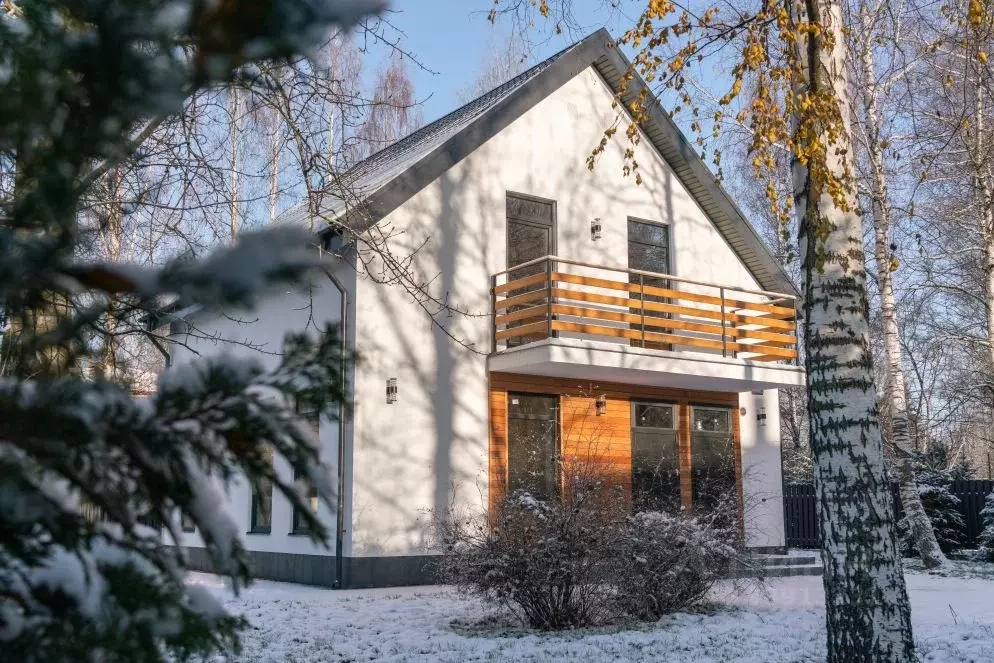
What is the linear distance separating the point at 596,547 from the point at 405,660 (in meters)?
1.95

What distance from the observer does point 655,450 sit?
14250 mm

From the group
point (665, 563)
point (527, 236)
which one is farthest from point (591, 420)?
point (665, 563)

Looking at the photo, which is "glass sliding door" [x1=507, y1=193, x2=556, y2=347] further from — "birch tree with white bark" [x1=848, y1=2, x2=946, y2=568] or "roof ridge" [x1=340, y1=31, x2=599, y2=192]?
"birch tree with white bark" [x1=848, y1=2, x2=946, y2=568]

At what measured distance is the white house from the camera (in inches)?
467

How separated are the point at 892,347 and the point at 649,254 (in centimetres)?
416

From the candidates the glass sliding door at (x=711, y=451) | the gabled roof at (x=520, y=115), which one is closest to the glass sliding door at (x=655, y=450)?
the glass sliding door at (x=711, y=451)

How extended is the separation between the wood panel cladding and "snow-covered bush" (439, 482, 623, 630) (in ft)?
14.4

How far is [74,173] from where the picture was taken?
1.47 metres

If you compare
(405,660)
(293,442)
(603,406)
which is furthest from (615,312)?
(293,442)

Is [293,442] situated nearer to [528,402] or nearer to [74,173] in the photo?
[74,173]

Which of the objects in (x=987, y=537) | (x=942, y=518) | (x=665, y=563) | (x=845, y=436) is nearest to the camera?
(x=845, y=436)

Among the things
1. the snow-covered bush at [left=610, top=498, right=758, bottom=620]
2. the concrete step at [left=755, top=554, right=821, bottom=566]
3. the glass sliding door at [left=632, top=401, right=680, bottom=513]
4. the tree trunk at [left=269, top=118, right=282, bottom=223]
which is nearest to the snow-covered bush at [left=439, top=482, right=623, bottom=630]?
the snow-covered bush at [left=610, top=498, right=758, bottom=620]

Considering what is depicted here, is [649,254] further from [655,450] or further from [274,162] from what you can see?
[274,162]

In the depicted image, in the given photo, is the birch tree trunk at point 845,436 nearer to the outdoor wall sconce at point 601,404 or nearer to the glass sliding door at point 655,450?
the outdoor wall sconce at point 601,404
